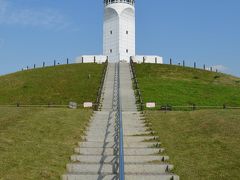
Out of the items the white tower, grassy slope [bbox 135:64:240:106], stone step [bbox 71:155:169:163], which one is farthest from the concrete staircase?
the white tower

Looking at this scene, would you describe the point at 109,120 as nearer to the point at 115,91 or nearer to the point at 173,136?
the point at 173,136

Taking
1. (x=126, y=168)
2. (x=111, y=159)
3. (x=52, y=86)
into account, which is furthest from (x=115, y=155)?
(x=52, y=86)

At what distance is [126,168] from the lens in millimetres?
13891

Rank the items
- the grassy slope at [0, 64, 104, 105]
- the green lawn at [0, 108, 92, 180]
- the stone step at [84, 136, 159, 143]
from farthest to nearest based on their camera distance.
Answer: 1. the grassy slope at [0, 64, 104, 105]
2. the stone step at [84, 136, 159, 143]
3. the green lawn at [0, 108, 92, 180]

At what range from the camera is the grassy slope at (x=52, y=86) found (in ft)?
131

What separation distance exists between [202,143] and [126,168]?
447cm

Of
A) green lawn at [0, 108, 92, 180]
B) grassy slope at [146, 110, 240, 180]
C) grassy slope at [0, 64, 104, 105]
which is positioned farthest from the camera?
grassy slope at [0, 64, 104, 105]

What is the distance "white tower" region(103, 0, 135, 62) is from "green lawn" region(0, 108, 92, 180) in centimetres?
5233

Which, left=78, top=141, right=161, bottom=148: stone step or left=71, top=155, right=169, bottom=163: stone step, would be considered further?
left=78, top=141, right=161, bottom=148: stone step

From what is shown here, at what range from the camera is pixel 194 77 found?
181 ft

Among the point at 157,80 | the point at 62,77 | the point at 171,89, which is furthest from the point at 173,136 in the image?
the point at 62,77

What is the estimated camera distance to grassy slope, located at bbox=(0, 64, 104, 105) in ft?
131

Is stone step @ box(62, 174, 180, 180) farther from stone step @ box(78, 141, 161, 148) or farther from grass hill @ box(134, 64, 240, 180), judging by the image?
stone step @ box(78, 141, 161, 148)

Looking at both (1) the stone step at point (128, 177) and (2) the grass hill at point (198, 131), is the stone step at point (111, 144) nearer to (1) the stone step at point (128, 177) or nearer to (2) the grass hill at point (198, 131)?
(2) the grass hill at point (198, 131)
